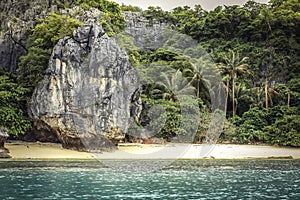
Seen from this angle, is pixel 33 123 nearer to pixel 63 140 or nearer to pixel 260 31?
pixel 63 140

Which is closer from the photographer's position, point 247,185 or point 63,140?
point 247,185

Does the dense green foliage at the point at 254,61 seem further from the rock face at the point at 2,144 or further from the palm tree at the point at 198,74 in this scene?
the rock face at the point at 2,144

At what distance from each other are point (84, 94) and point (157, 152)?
724cm

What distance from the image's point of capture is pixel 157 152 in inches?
1267

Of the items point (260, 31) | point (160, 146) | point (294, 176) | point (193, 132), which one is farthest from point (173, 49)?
point (294, 176)

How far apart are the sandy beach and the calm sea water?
2.48 meters

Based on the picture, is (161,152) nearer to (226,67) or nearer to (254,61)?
(226,67)

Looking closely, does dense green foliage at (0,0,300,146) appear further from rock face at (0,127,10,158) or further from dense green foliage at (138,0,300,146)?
rock face at (0,127,10,158)

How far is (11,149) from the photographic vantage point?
29.7 meters

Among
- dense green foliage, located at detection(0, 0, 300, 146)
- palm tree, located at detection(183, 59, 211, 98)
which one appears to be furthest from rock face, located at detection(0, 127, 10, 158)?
palm tree, located at detection(183, 59, 211, 98)

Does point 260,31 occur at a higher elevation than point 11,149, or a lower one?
higher

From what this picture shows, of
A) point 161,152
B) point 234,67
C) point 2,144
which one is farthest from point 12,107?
point 234,67

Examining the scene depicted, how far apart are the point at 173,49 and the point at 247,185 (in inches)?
1267

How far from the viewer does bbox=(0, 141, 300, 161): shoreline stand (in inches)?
1155
